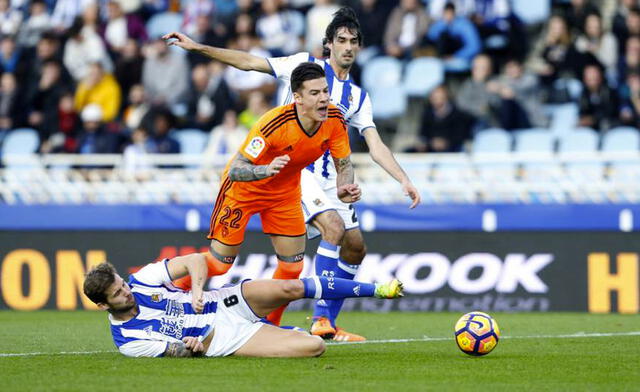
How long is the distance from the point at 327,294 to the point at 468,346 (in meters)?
1.09

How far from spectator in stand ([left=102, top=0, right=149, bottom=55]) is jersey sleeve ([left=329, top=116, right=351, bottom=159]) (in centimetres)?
1066

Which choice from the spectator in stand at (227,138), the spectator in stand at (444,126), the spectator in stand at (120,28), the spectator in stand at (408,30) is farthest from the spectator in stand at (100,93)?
the spectator in stand at (444,126)

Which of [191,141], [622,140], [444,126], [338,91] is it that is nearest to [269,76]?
[191,141]

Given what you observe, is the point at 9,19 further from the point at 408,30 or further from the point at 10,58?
the point at 408,30

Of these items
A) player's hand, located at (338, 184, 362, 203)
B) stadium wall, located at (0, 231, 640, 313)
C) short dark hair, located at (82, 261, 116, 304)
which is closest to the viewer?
short dark hair, located at (82, 261, 116, 304)

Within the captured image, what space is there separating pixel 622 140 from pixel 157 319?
9.40 metres

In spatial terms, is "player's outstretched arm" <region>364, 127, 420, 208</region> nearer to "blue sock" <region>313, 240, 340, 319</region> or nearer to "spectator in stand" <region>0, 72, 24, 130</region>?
"blue sock" <region>313, 240, 340, 319</region>

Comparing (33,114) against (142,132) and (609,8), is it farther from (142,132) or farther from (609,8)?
Result: (609,8)

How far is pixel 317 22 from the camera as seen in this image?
1836 cm

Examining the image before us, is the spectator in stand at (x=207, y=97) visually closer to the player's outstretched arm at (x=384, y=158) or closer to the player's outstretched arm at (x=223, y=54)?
the player's outstretched arm at (x=384, y=158)

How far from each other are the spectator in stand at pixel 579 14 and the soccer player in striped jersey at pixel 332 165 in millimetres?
8173

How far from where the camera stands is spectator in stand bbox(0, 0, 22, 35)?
2039cm

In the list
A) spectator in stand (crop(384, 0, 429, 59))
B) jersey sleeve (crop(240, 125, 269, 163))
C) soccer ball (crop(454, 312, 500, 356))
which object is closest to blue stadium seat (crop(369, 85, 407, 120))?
spectator in stand (crop(384, 0, 429, 59))

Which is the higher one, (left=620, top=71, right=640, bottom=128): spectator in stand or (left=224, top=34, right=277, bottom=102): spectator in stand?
(left=224, top=34, right=277, bottom=102): spectator in stand
